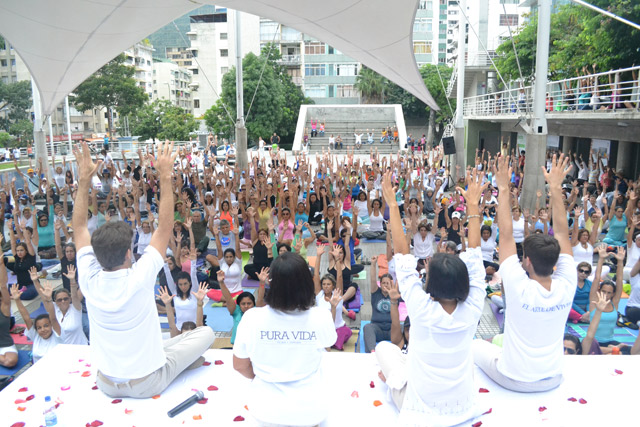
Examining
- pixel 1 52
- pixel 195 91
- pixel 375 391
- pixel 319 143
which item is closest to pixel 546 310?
pixel 375 391

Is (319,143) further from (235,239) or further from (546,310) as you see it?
(546,310)

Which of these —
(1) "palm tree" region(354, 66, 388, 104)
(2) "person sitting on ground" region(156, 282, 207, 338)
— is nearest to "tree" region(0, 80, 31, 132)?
(1) "palm tree" region(354, 66, 388, 104)

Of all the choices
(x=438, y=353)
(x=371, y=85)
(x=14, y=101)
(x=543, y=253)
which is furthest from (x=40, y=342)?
(x=371, y=85)

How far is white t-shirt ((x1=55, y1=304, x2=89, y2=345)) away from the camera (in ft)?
15.9

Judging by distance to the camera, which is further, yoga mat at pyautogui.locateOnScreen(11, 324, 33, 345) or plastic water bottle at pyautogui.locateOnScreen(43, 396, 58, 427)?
yoga mat at pyautogui.locateOnScreen(11, 324, 33, 345)

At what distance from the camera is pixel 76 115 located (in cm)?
5922

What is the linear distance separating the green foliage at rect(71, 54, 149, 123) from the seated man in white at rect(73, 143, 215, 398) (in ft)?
124

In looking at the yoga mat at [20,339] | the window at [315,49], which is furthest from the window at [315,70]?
the yoga mat at [20,339]

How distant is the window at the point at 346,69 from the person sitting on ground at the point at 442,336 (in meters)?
51.3

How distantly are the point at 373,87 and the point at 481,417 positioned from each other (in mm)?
48532

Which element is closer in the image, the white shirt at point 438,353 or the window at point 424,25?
the white shirt at point 438,353

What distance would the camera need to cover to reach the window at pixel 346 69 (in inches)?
2040

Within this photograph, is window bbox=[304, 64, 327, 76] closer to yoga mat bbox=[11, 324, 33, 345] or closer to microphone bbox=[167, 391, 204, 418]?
yoga mat bbox=[11, 324, 33, 345]

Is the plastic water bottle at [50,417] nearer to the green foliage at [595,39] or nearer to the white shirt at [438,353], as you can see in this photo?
the white shirt at [438,353]
